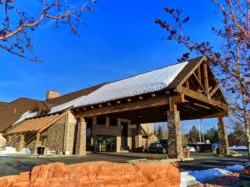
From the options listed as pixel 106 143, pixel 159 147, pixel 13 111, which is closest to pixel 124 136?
pixel 106 143

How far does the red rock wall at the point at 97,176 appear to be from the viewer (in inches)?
178

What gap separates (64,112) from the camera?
65.3 ft

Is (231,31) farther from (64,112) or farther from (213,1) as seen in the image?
(64,112)

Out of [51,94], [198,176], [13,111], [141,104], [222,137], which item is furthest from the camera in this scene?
[51,94]

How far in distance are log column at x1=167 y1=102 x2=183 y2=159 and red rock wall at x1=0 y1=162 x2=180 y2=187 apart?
268 inches

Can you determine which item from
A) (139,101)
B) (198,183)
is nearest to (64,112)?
(139,101)

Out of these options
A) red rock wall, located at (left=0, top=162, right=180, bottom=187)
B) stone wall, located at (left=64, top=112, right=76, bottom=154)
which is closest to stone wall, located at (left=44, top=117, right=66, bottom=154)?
stone wall, located at (left=64, top=112, right=76, bottom=154)

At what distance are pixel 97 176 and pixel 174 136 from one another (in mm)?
8942

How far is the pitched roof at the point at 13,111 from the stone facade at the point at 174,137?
20.4 m

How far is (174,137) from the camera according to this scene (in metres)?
13.1

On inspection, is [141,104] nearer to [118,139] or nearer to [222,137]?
[222,137]

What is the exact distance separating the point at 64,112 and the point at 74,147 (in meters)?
3.54

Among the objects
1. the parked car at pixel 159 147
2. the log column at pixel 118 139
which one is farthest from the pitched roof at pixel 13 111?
the parked car at pixel 159 147

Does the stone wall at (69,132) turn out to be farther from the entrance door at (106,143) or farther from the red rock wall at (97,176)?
the red rock wall at (97,176)
